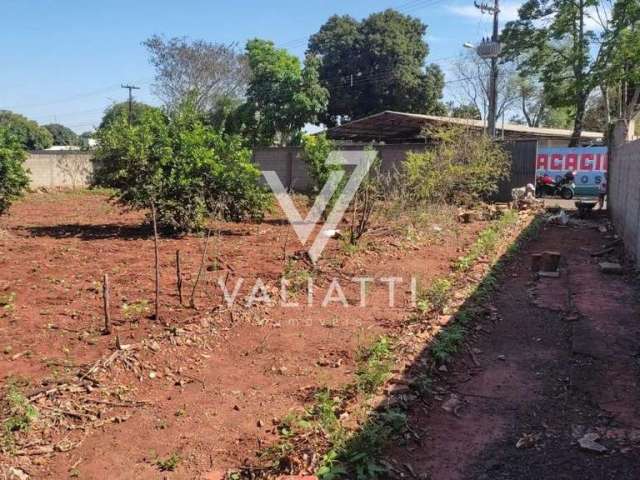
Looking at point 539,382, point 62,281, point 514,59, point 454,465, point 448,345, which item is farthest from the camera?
point 514,59

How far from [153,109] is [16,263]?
3727mm

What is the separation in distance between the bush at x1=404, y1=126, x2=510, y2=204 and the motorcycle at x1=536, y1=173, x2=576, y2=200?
451 cm

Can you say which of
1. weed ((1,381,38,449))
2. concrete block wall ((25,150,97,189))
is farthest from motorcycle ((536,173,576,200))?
weed ((1,381,38,449))

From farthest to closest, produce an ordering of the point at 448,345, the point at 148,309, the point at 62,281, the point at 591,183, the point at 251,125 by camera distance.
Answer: the point at 251,125 < the point at 591,183 < the point at 62,281 < the point at 148,309 < the point at 448,345

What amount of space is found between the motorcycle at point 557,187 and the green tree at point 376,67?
16.5m

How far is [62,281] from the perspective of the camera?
6.40 metres

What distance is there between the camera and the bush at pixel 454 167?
39.9 ft

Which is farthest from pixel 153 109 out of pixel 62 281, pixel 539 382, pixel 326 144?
pixel 539 382

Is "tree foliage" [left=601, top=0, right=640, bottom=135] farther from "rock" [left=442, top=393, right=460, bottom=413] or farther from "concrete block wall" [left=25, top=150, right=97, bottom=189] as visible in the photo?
"concrete block wall" [left=25, top=150, right=97, bottom=189]

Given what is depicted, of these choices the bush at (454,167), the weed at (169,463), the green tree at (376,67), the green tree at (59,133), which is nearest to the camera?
the weed at (169,463)

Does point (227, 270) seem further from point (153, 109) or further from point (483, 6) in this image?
point (483, 6)

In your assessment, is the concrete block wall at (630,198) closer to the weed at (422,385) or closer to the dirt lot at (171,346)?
the dirt lot at (171,346)

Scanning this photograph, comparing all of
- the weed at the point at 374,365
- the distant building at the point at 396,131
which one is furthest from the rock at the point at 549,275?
the distant building at the point at 396,131

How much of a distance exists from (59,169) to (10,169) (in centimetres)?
1152
